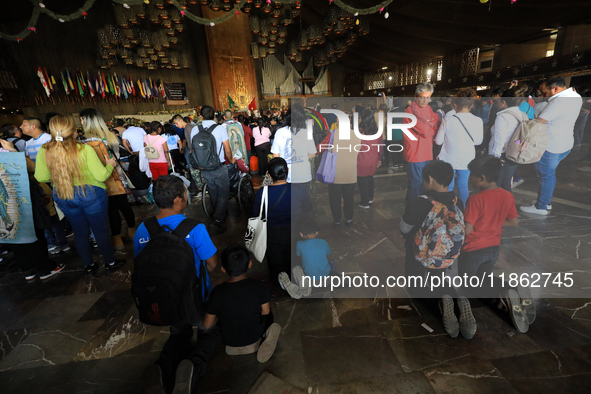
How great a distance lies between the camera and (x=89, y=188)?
230cm

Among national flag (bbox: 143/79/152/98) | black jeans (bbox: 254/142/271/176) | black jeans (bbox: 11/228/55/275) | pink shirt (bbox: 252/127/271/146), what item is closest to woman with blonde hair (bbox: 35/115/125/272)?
black jeans (bbox: 11/228/55/275)

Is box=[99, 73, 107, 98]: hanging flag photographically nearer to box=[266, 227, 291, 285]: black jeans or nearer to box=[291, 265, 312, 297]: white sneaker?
box=[266, 227, 291, 285]: black jeans

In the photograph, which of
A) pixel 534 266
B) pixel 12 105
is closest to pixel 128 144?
pixel 534 266

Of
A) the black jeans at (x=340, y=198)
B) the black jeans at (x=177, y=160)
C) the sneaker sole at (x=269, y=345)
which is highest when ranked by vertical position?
the black jeans at (x=177, y=160)

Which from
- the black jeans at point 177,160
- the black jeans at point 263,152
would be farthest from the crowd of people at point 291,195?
the black jeans at point 263,152

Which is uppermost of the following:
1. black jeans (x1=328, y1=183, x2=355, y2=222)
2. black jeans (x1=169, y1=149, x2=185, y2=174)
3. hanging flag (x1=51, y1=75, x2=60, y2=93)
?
hanging flag (x1=51, y1=75, x2=60, y2=93)

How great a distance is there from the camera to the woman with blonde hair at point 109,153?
2464 mm

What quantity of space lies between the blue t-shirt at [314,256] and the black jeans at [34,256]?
2499 millimetres

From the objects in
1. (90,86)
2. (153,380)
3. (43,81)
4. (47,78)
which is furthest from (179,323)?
(90,86)

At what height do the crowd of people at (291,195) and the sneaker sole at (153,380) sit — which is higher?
the crowd of people at (291,195)

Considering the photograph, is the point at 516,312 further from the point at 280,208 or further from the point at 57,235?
the point at 57,235

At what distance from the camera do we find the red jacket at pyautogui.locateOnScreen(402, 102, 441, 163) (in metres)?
2.55

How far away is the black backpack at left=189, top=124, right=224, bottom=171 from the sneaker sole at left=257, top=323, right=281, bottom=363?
89.9 inches

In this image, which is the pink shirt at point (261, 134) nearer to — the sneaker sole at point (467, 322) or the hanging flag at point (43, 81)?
the sneaker sole at point (467, 322)
